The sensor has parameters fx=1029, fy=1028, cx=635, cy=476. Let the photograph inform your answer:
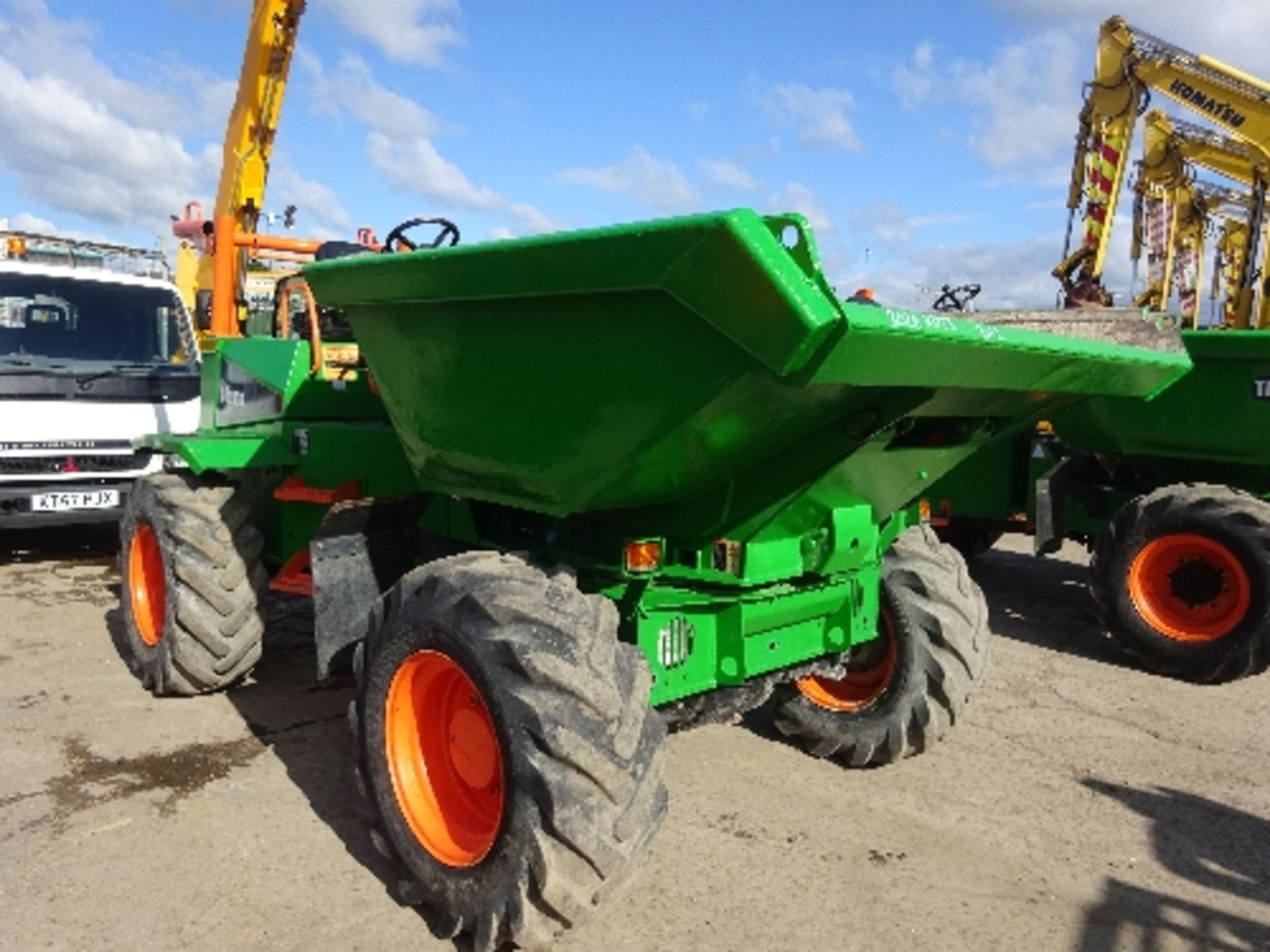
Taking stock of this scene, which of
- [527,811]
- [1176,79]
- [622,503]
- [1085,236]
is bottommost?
[527,811]

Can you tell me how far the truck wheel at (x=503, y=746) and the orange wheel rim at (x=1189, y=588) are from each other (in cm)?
391

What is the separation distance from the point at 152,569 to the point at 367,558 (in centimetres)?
189

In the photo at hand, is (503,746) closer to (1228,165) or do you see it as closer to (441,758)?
(441,758)

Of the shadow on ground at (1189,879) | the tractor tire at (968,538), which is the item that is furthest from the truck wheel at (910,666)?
the tractor tire at (968,538)

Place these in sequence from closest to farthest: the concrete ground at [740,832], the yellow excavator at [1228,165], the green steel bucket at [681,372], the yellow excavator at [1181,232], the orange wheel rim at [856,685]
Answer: the green steel bucket at [681,372] → the concrete ground at [740,832] → the orange wheel rim at [856,685] → the yellow excavator at [1228,165] → the yellow excavator at [1181,232]

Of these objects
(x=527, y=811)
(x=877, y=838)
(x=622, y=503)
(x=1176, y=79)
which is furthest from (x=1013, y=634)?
(x=1176, y=79)

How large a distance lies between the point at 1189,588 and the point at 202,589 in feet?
16.0

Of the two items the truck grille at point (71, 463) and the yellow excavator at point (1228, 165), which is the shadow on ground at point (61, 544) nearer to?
the truck grille at point (71, 463)

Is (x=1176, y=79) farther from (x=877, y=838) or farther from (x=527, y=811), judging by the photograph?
(x=527, y=811)

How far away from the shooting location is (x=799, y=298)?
2018mm

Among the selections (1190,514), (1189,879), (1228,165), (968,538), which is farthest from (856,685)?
(1228,165)

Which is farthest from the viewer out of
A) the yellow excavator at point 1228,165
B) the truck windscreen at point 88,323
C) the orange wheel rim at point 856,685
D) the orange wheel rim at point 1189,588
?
the yellow excavator at point 1228,165

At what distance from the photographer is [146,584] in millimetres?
4910

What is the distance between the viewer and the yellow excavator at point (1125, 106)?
10.5 meters
